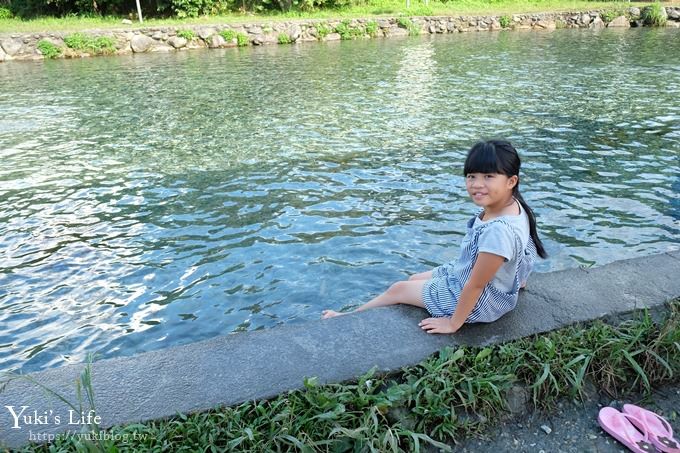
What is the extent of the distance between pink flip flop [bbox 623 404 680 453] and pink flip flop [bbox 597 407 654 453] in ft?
0.08

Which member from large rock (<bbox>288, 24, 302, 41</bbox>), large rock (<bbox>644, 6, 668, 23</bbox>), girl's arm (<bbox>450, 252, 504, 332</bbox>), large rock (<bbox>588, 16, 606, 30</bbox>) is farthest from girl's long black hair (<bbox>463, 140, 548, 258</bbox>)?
large rock (<bbox>644, 6, 668, 23</bbox>)

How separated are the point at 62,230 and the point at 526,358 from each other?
17.9 ft

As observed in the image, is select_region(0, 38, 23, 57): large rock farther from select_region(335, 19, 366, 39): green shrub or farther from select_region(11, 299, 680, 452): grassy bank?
select_region(11, 299, 680, 452): grassy bank

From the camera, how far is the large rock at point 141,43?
22.4 metres

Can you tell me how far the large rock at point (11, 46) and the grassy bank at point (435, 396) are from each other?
873 inches

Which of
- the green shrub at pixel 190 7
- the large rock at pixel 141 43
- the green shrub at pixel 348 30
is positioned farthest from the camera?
the green shrub at pixel 190 7

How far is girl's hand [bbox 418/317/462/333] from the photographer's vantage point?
3.24 m

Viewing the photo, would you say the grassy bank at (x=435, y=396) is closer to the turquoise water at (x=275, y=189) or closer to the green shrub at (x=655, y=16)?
the turquoise water at (x=275, y=189)

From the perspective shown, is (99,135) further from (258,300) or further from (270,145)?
(258,300)

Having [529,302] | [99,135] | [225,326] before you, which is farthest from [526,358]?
[99,135]

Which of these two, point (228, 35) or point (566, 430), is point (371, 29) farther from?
point (566, 430)

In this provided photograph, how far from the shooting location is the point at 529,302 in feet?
11.8

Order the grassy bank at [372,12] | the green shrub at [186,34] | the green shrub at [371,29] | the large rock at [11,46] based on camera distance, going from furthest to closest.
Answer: the green shrub at [371,29] < the grassy bank at [372,12] < the green shrub at [186,34] < the large rock at [11,46]

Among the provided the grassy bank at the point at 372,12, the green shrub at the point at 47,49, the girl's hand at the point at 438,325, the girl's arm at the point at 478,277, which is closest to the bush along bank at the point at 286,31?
the green shrub at the point at 47,49
